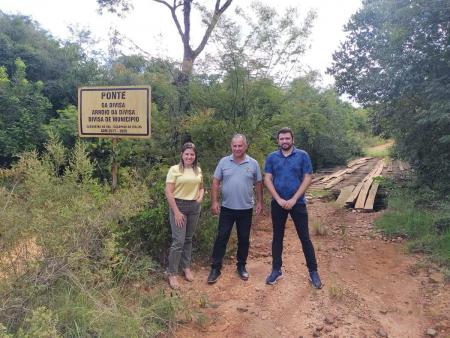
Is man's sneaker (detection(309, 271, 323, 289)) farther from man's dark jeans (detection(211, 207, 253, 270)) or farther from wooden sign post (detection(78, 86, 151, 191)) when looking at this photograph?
wooden sign post (detection(78, 86, 151, 191))

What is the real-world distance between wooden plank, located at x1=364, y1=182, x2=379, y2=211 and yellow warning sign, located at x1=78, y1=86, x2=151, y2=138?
242 inches

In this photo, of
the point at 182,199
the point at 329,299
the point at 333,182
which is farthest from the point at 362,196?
the point at 182,199

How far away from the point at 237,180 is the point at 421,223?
4.13 metres

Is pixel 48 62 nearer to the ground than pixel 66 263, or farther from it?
farther from it

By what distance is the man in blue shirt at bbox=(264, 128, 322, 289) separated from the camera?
4.21 m

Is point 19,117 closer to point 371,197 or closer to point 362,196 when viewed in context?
point 362,196

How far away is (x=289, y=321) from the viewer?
12.0 feet

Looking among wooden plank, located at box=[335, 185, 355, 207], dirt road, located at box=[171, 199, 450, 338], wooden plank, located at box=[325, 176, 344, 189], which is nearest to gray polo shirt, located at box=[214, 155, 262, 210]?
dirt road, located at box=[171, 199, 450, 338]

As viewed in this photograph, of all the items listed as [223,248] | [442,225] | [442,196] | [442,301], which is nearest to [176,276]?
[223,248]

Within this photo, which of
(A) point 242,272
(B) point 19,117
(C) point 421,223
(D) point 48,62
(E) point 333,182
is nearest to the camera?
(A) point 242,272

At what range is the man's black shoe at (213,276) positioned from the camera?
14.5 ft

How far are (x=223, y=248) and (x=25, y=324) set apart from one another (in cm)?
234

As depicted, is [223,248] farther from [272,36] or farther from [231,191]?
[272,36]

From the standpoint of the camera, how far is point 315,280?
4391mm
